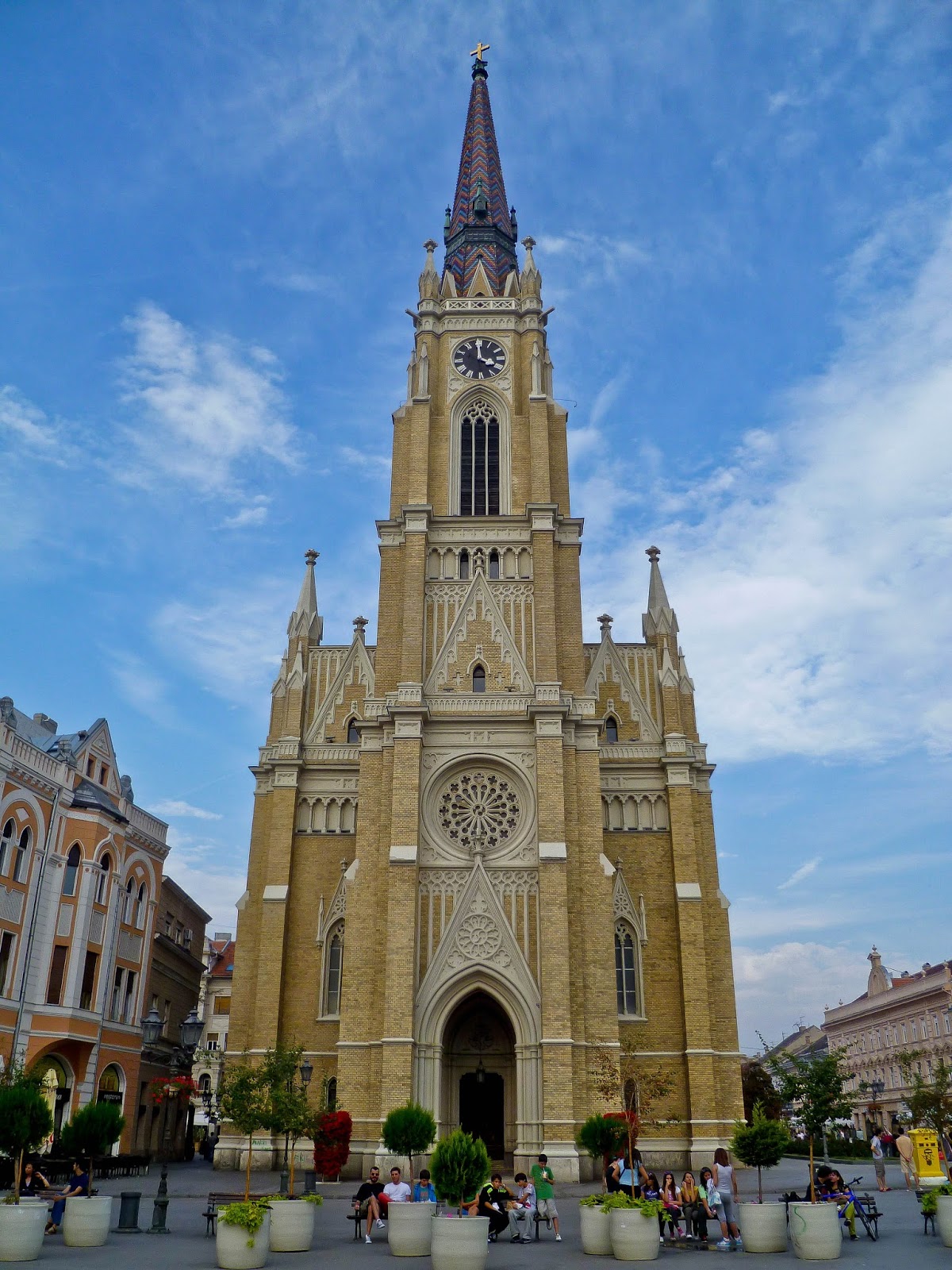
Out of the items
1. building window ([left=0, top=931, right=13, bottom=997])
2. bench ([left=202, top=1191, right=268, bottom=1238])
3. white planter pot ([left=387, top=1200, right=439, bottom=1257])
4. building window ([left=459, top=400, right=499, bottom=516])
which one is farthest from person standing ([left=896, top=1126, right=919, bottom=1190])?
building window ([left=0, top=931, right=13, bottom=997])

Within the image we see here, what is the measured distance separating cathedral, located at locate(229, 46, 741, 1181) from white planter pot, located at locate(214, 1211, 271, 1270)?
730 inches

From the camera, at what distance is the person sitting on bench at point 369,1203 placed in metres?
19.5

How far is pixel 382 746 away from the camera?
39.0 meters

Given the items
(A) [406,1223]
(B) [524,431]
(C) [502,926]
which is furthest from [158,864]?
(A) [406,1223]

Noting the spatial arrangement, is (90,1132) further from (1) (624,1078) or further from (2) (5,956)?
(1) (624,1078)

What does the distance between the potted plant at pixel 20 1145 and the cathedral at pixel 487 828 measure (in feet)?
43.8

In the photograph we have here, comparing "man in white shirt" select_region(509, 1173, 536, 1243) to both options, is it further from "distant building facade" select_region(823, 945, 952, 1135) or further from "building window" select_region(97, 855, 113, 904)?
"distant building facade" select_region(823, 945, 952, 1135)

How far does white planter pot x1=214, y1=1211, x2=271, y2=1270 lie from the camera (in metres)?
15.0

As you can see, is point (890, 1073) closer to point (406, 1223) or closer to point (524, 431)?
point (524, 431)

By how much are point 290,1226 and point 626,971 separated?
78.8 ft

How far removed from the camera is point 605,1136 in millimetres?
28859

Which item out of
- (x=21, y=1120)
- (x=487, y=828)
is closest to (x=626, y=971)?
(x=487, y=828)

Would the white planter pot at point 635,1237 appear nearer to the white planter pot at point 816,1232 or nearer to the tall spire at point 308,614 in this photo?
the white planter pot at point 816,1232

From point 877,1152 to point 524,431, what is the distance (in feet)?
96.6
